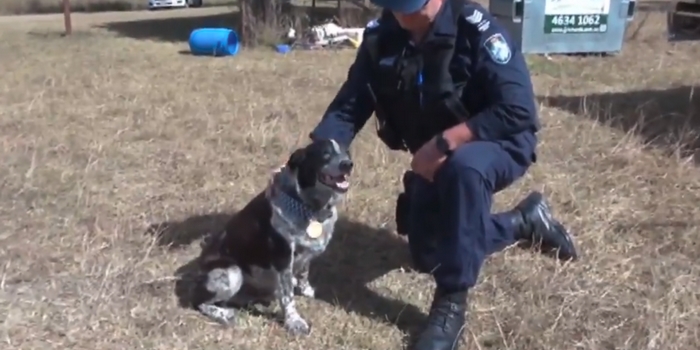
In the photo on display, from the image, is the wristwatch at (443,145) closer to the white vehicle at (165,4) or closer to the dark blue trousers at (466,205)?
the dark blue trousers at (466,205)

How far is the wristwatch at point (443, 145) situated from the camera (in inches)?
121

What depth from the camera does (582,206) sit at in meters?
4.48

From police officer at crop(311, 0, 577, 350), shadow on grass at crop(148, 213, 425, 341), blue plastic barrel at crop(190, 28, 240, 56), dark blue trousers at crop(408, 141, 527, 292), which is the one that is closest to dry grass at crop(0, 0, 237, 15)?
blue plastic barrel at crop(190, 28, 240, 56)

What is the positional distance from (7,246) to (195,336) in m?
1.34

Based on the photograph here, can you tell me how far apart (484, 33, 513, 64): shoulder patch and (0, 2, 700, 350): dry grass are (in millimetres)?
961

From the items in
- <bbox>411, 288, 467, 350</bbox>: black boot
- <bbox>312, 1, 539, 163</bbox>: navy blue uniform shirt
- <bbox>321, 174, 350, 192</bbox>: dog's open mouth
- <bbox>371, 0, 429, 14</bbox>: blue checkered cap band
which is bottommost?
<bbox>411, 288, 467, 350</bbox>: black boot

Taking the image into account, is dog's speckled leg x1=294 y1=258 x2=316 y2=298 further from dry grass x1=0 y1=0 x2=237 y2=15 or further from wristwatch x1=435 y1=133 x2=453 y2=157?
→ dry grass x1=0 y1=0 x2=237 y2=15

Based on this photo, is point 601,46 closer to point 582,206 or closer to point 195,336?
point 582,206

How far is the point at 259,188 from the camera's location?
16.0 feet

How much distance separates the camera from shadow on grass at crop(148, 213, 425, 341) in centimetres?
338

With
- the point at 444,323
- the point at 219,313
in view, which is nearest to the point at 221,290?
the point at 219,313

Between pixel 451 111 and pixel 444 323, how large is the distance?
2.61 ft

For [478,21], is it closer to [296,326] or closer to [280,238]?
[280,238]

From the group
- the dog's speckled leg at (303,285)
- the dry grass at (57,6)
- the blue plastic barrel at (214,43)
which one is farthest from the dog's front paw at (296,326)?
the dry grass at (57,6)
